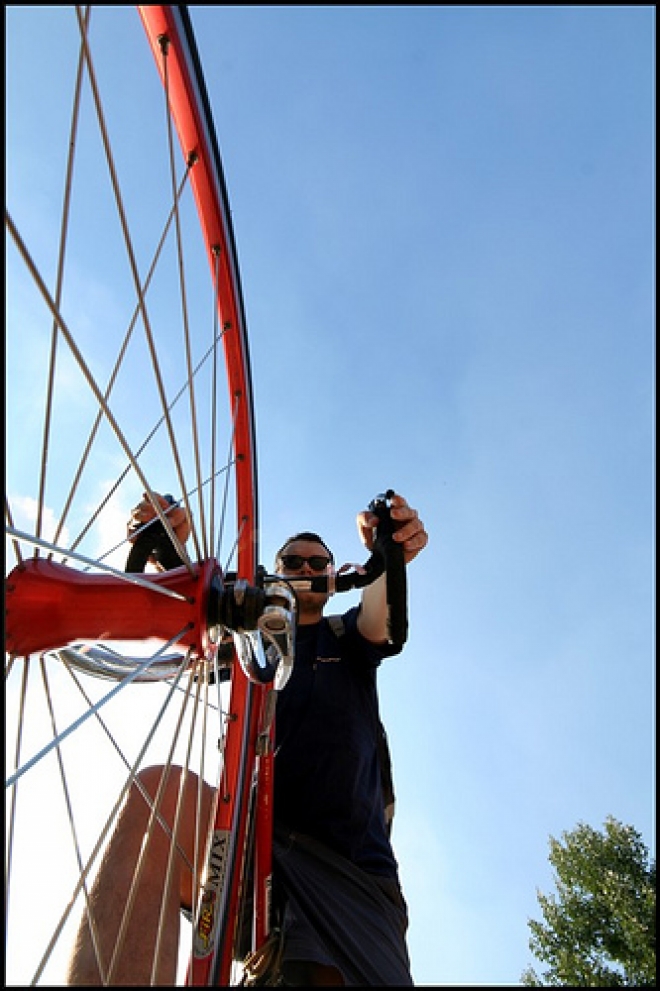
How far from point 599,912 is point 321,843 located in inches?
407

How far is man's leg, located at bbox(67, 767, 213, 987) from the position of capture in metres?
1.47

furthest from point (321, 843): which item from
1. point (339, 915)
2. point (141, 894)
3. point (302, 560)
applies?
point (302, 560)

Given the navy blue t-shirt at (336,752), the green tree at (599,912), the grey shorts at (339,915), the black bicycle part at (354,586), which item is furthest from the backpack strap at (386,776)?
the green tree at (599,912)

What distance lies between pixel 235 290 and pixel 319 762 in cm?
141

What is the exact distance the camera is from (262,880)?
1723 millimetres

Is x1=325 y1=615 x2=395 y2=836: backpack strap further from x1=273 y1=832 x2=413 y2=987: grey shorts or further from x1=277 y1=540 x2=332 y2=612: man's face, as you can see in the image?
x1=277 y1=540 x2=332 y2=612: man's face

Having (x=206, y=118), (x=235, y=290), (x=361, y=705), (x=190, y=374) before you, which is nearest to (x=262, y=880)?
(x=361, y=705)

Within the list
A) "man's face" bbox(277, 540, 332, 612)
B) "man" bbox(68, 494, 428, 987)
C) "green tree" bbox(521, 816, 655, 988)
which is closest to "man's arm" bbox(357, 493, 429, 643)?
"man" bbox(68, 494, 428, 987)

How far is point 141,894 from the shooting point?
1.63 meters

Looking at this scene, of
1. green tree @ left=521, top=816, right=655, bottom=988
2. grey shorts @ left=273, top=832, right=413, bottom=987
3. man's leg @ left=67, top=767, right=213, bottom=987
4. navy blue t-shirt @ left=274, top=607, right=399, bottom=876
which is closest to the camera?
man's leg @ left=67, top=767, right=213, bottom=987

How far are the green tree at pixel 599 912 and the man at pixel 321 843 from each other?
853cm

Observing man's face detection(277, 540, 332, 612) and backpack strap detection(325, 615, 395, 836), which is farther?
man's face detection(277, 540, 332, 612)

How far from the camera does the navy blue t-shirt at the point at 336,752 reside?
6.20ft

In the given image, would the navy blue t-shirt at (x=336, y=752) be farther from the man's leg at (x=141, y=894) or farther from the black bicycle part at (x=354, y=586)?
the black bicycle part at (x=354, y=586)
